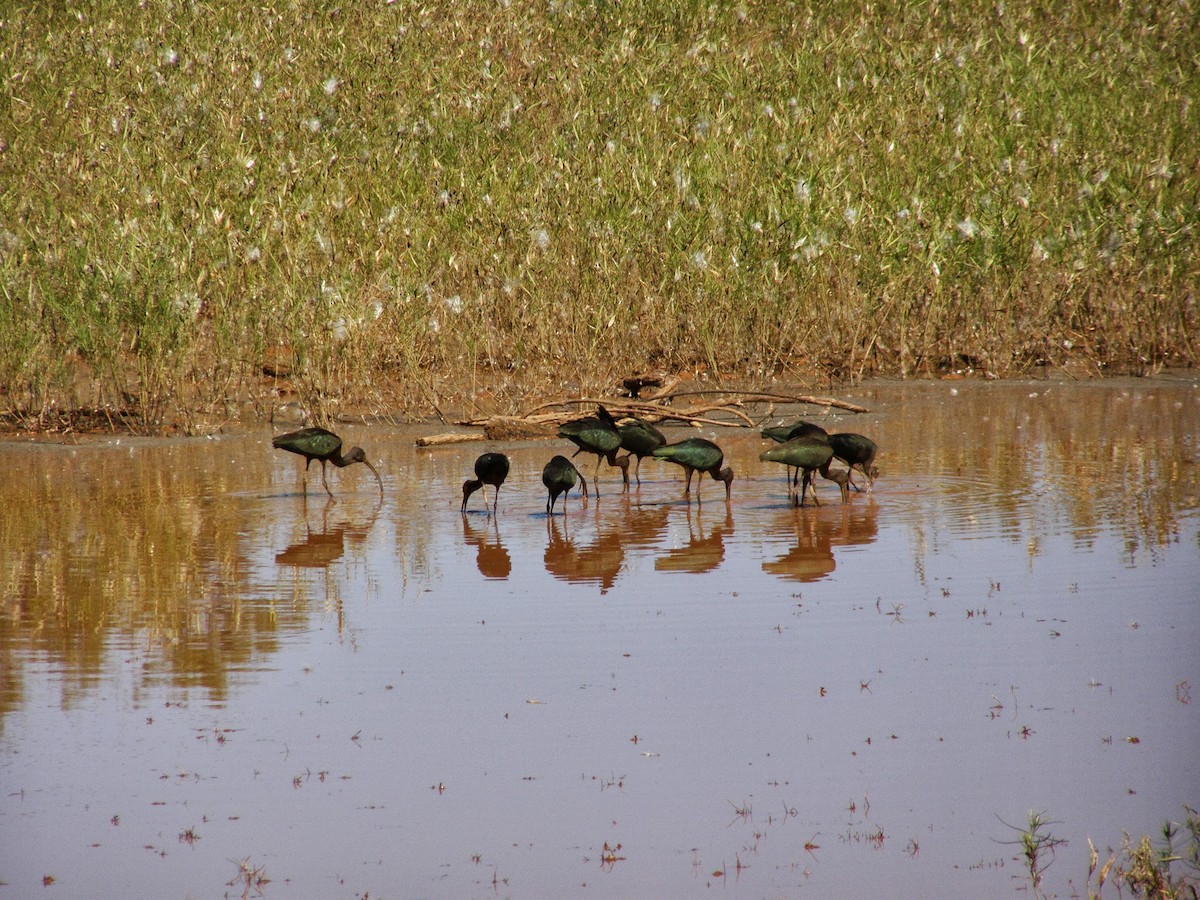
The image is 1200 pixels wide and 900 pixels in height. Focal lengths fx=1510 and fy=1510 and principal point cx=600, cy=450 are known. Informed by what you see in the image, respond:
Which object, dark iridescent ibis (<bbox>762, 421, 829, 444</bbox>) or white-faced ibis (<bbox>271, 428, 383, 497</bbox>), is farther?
white-faced ibis (<bbox>271, 428, 383, 497</bbox>)

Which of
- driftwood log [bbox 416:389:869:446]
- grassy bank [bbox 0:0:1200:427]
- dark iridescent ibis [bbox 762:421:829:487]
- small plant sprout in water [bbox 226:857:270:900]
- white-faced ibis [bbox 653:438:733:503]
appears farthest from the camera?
grassy bank [bbox 0:0:1200:427]

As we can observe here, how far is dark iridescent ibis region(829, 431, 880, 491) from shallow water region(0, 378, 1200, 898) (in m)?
0.21

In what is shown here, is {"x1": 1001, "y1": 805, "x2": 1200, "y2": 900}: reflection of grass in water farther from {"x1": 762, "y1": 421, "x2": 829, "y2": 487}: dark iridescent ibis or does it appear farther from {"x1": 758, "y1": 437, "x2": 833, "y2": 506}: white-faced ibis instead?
{"x1": 762, "y1": 421, "x2": 829, "y2": 487}: dark iridescent ibis

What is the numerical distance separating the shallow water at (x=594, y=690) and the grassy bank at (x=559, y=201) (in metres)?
3.94

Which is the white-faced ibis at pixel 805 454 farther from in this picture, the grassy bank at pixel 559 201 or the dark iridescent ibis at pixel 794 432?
the grassy bank at pixel 559 201

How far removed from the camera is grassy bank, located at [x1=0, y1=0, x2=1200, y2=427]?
1258cm

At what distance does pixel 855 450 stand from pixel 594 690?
4222mm

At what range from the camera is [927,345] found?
14359 millimetres

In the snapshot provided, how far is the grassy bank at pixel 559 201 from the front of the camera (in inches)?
495

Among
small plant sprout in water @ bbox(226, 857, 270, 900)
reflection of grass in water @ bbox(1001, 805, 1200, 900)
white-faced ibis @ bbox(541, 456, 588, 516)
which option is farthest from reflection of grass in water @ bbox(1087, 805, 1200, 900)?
white-faced ibis @ bbox(541, 456, 588, 516)

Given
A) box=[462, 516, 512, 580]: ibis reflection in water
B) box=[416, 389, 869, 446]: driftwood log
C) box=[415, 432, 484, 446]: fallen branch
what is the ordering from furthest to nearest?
box=[416, 389, 869, 446]: driftwood log, box=[415, 432, 484, 446]: fallen branch, box=[462, 516, 512, 580]: ibis reflection in water

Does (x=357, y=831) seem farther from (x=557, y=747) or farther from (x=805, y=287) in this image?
(x=805, y=287)

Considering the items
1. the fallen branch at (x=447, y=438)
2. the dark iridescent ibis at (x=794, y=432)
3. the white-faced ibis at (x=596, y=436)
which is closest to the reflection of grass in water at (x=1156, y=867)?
the dark iridescent ibis at (x=794, y=432)

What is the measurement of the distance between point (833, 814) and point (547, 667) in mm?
1562
